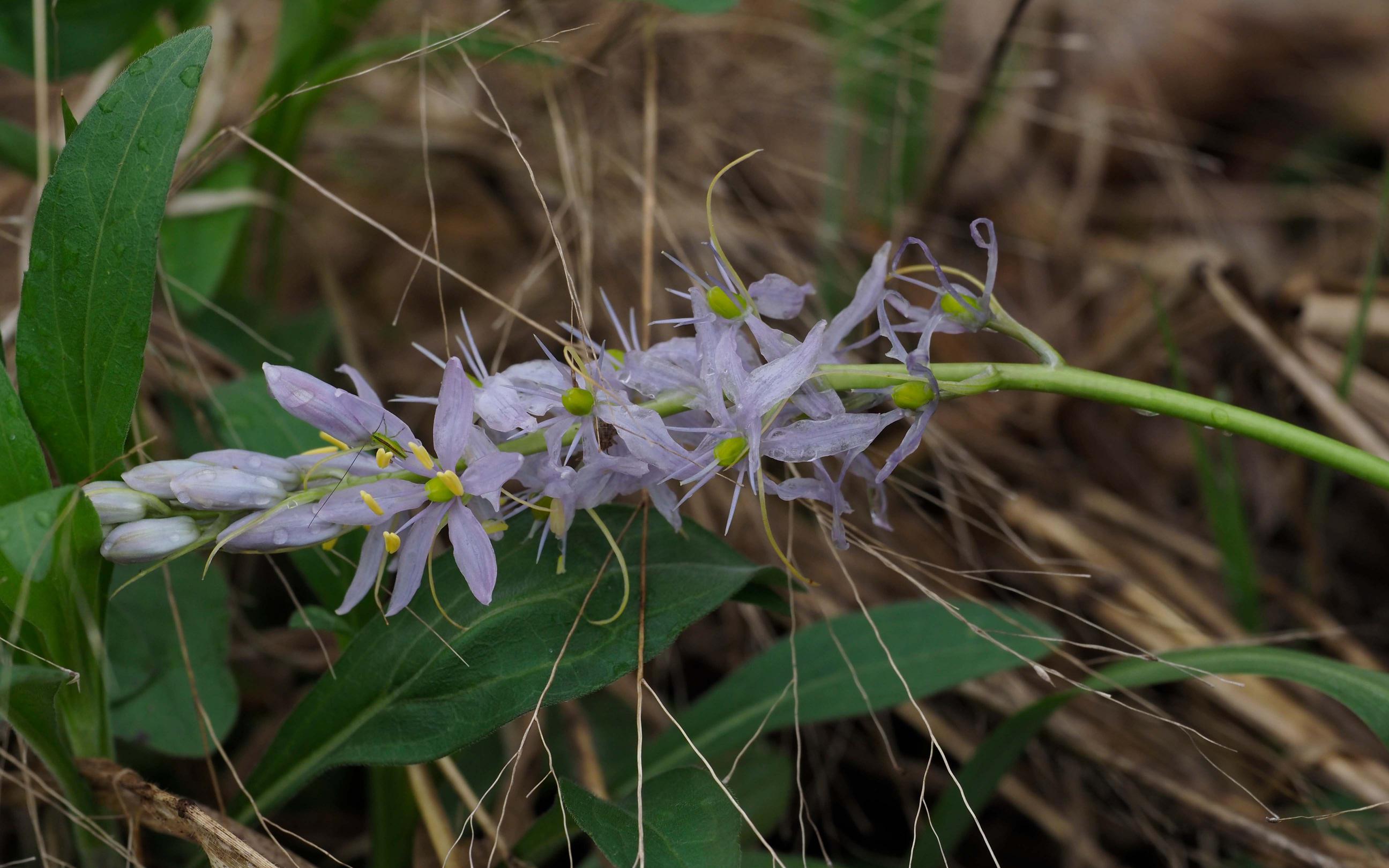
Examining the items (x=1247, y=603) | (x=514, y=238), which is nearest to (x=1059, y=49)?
(x=514, y=238)

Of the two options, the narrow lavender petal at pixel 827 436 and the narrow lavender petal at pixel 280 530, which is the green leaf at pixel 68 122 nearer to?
the narrow lavender petal at pixel 280 530

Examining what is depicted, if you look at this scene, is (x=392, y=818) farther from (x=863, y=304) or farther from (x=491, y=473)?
(x=863, y=304)

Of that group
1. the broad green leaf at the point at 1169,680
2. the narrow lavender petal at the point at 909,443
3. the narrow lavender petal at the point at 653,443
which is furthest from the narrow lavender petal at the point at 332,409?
the broad green leaf at the point at 1169,680

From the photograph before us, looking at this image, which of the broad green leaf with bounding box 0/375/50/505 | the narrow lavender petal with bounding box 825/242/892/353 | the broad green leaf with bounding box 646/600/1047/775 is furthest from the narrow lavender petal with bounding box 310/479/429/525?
the broad green leaf with bounding box 646/600/1047/775

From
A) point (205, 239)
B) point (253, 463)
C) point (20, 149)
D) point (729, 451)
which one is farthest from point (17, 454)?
point (20, 149)

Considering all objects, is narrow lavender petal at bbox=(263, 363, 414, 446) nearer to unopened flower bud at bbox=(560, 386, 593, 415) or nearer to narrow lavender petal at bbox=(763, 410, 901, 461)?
unopened flower bud at bbox=(560, 386, 593, 415)

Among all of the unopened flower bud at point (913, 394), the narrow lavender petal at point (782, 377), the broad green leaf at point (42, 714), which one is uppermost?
the narrow lavender petal at point (782, 377)
